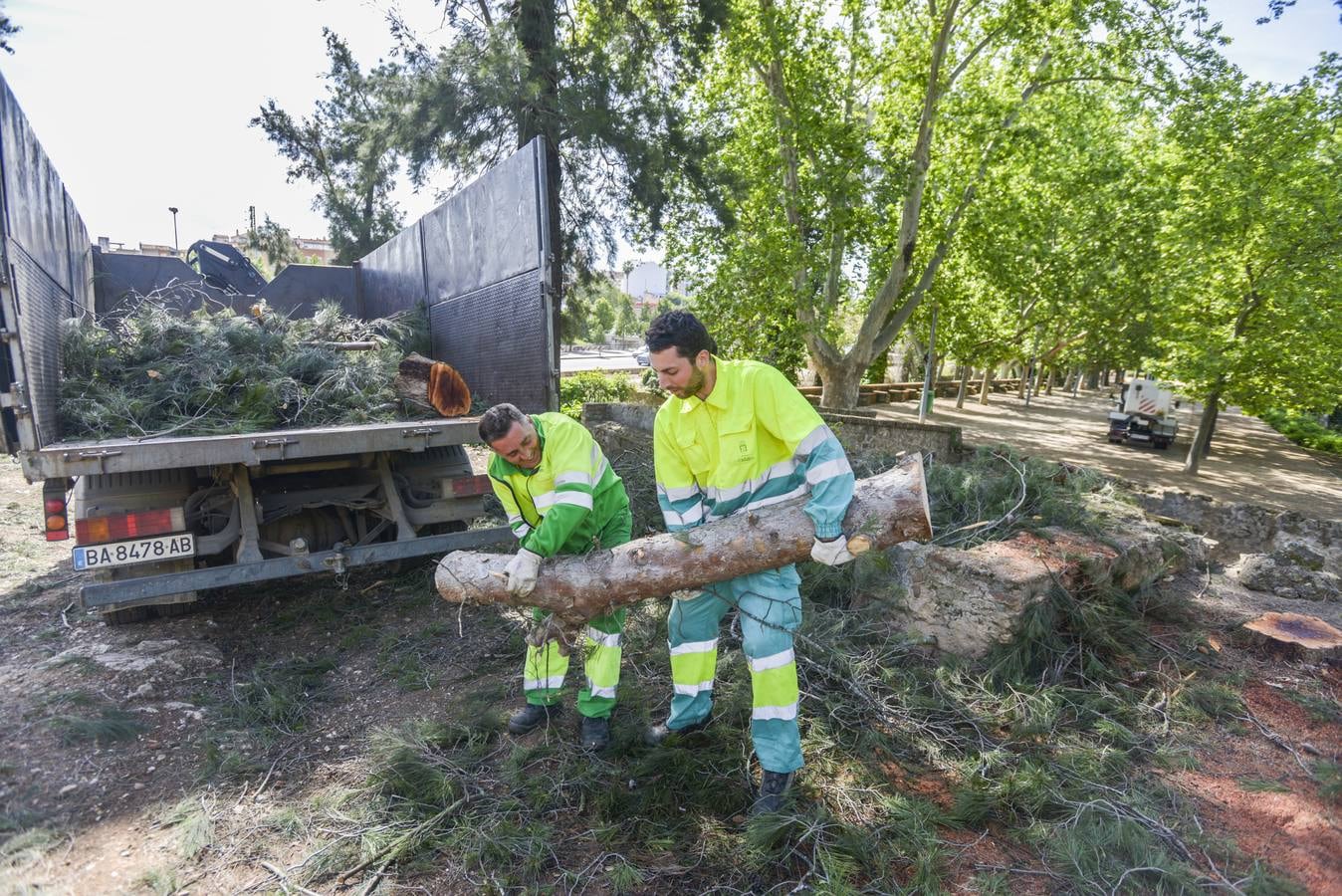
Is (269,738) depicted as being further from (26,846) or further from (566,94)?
(566,94)

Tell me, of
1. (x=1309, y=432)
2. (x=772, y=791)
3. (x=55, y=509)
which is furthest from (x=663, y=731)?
(x=1309, y=432)

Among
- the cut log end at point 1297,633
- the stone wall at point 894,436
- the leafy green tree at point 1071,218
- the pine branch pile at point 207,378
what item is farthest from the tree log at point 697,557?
the leafy green tree at point 1071,218

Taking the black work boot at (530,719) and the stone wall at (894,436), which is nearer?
the black work boot at (530,719)

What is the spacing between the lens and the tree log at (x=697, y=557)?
94.3 inches

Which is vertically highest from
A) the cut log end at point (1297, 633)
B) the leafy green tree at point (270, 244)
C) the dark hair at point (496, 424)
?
the leafy green tree at point (270, 244)

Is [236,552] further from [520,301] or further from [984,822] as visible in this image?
[984,822]

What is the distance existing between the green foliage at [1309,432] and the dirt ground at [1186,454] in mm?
249

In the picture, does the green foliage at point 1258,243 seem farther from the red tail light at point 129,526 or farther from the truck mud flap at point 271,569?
the red tail light at point 129,526

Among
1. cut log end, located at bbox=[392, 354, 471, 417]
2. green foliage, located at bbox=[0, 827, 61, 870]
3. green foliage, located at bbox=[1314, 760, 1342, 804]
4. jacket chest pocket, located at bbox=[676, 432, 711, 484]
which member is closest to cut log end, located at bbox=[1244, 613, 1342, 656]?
green foliage, located at bbox=[1314, 760, 1342, 804]

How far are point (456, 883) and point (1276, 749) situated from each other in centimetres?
315

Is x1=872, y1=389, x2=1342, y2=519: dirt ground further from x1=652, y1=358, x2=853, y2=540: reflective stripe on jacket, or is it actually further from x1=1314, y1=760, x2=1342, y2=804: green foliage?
x1=652, y1=358, x2=853, y2=540: reflective stripe on jacket

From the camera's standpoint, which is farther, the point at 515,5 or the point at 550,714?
the point at 515,5

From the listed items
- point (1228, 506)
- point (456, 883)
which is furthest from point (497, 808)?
point (1228, 506)

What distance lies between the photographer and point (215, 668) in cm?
350
